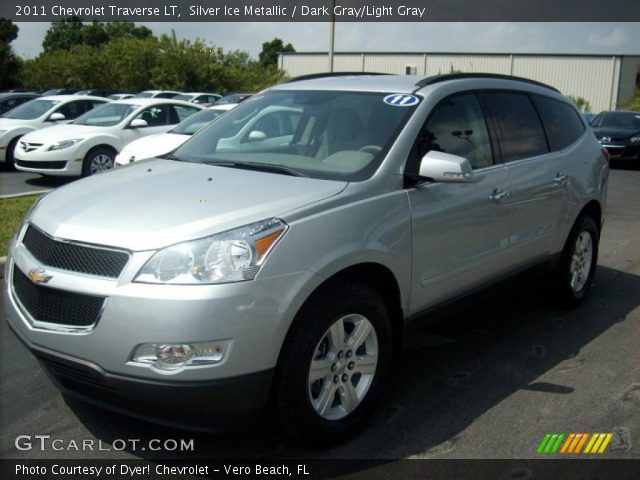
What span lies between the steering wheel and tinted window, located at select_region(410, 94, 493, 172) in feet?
0.67

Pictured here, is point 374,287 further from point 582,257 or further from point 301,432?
Result: point 582,257

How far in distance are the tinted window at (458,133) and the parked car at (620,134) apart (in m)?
14.7

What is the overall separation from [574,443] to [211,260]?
6.94 feet

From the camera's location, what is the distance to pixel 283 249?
10.0 ft

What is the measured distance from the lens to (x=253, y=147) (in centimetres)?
432

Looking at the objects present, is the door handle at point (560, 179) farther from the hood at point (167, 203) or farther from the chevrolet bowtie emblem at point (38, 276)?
the chevrolet bowtie emblem at point (38, 276)

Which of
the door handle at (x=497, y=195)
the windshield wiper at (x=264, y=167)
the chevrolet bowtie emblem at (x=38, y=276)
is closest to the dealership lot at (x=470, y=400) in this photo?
the door handle at (x=497, y=195)

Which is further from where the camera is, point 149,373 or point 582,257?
point 582,257

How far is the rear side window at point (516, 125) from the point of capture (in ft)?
15.5

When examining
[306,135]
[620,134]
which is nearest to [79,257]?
[306,135]

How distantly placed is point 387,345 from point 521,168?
6.09 ft

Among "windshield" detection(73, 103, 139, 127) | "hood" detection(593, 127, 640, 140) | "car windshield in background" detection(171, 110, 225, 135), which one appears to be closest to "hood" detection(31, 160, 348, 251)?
"car windshield in background" detection(171, 110, 225, 135)

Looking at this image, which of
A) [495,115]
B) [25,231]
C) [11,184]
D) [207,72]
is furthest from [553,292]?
[207,72]

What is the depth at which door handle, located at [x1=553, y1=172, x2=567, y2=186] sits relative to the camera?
5.14 metres
